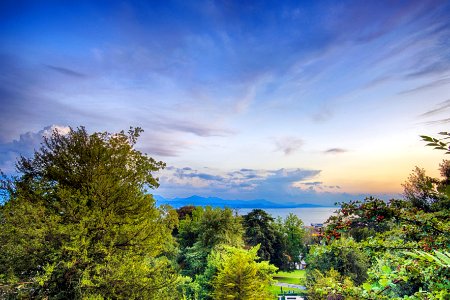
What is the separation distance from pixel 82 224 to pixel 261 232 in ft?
118

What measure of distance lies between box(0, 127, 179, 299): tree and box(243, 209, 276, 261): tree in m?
31.6

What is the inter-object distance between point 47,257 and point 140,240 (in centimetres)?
322

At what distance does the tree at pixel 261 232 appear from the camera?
41825 millimetres

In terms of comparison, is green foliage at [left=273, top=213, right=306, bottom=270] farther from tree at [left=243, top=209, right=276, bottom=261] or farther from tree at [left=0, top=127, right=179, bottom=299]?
tree at [left=0, top=127, right=179, bottom=299]

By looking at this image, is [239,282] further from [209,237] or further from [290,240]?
[290,240]

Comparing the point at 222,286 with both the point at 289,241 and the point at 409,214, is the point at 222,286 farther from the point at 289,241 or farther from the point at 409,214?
the point at 289,241

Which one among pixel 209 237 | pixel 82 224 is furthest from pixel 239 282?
pixel 82 224

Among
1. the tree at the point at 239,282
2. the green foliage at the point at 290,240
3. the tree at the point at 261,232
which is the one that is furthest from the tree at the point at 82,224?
the green foliage at the point at 290,240

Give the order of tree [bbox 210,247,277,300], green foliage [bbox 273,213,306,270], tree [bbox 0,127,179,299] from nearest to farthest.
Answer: tree [bbox 0,127,179,299] → tree [bbox 210,247,277,300] → green foliage [bbox 273,213,306,270]

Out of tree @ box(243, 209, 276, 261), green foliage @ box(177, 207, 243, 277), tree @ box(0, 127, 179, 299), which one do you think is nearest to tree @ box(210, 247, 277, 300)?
tree @ box(0, 127, 179, 299)

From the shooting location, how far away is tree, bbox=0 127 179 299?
921cm

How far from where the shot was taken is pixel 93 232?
10.3 m

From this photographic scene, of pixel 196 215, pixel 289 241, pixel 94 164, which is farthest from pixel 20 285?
pixel 289 241

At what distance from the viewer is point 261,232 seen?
4253 cm
